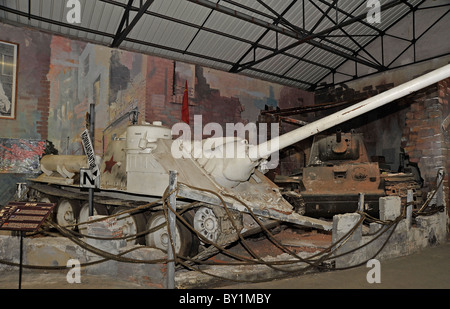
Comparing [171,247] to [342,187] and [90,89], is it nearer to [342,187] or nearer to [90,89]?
[342,187]

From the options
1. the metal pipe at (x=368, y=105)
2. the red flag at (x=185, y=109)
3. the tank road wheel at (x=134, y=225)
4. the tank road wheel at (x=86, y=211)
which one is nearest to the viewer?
the metal pipe at (x=368, y=105)

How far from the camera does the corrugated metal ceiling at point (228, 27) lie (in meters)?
9.35

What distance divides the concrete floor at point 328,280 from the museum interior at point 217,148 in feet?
0.12

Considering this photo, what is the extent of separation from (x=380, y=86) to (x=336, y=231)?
10.7 m

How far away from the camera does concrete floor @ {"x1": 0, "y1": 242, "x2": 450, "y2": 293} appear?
13.5 ft

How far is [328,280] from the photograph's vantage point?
451cm

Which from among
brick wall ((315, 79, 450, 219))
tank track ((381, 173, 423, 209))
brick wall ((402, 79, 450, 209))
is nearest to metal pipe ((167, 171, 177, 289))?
tank track ((381, 173, 423, 209))

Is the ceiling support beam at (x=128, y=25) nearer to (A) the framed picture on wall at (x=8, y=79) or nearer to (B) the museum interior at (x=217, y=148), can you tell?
(B) the museum interior at (x=217, y=148)

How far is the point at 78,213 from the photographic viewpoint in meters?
7.36

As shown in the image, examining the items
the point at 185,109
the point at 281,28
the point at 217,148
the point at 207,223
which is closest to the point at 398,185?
the point at 217,148

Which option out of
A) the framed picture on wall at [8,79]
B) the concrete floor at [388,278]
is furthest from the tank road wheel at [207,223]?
the framed picture on wall at [8,79]

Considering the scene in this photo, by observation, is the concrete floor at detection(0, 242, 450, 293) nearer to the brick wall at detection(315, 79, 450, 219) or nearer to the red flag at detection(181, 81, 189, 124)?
the brick wall at detection(315, 79, 450, 219)

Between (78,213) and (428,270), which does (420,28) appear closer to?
(428,270)

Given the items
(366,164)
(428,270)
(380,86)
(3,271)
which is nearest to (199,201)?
(3,271)
